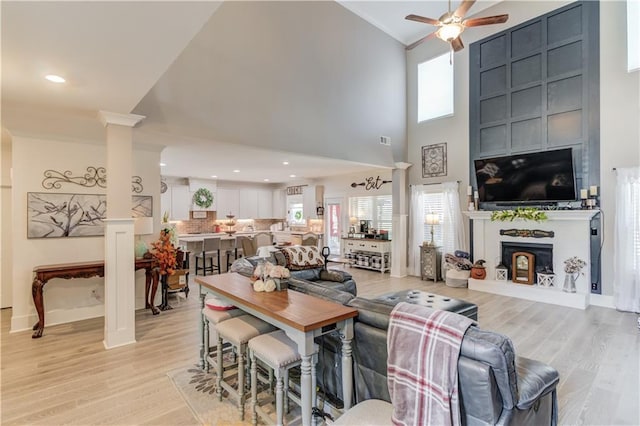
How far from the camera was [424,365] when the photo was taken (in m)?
1.58

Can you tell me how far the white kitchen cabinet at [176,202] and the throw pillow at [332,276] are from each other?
5.79 m

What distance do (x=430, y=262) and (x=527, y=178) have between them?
2.55 m

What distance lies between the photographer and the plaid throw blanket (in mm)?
1493

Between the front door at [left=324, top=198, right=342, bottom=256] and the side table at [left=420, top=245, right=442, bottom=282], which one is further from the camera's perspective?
the front door at [left=324, top=198, right=342, bottom=256]

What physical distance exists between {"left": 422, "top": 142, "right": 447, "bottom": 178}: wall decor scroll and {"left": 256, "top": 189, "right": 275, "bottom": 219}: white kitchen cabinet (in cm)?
591

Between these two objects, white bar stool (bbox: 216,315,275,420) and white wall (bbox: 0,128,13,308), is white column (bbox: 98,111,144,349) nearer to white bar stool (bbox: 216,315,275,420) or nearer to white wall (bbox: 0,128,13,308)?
white bar stool (bbox: 216,315,275,420)

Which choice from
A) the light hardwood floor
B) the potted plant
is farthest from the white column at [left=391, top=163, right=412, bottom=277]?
the potted plant

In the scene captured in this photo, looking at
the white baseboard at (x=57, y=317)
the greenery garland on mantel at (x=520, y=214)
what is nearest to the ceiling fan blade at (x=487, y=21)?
the greenery garland on mantel at (x=520, y=214)

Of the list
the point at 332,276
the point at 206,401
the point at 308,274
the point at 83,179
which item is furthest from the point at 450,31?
the point at 83,179

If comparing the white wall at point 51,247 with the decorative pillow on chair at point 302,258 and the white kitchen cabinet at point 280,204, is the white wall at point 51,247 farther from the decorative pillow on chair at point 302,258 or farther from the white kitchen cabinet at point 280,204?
the white kitchen cabinet at point 280,204

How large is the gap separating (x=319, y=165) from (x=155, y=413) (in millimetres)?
5605

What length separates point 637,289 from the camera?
4699 mm

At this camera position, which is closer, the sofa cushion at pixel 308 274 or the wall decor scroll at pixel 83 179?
the wall decor scroll at pixel 83 179

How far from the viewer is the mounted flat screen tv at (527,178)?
5.39 meters
